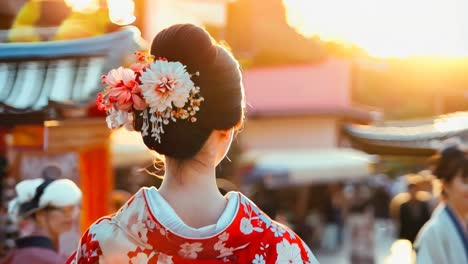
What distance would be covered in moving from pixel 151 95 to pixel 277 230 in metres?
0.55

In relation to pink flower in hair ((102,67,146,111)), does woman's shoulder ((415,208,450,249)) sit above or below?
below

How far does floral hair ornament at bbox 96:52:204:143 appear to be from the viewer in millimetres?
2822

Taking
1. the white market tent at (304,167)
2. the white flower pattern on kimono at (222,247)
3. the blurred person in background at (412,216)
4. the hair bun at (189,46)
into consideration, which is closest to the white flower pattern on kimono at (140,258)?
the white flower pattern on kimono at (222,247)

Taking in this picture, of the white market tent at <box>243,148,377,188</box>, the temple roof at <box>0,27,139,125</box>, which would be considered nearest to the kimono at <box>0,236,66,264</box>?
the temple roof at <box>0,27,139,125</box>

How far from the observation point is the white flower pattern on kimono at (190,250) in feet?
9.28

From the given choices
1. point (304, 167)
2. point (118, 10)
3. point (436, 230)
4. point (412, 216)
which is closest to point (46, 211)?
point (436, 230)

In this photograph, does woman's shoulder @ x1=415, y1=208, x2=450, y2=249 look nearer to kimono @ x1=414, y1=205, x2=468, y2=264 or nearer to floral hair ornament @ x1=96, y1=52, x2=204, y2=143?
kimono @ x1=414, y1=205, x2=468, y2=264

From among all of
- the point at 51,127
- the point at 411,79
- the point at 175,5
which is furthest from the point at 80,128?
the point at 411,79

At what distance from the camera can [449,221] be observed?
534 centimetres

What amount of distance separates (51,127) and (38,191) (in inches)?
114

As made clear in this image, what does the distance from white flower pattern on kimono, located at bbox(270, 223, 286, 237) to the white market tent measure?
1853 centimetres

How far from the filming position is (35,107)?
6.59 metres

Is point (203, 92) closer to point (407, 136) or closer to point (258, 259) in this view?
point (258, 259)

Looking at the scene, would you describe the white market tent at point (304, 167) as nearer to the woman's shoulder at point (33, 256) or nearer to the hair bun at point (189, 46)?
the woman's shoulder at point (33, 256)
